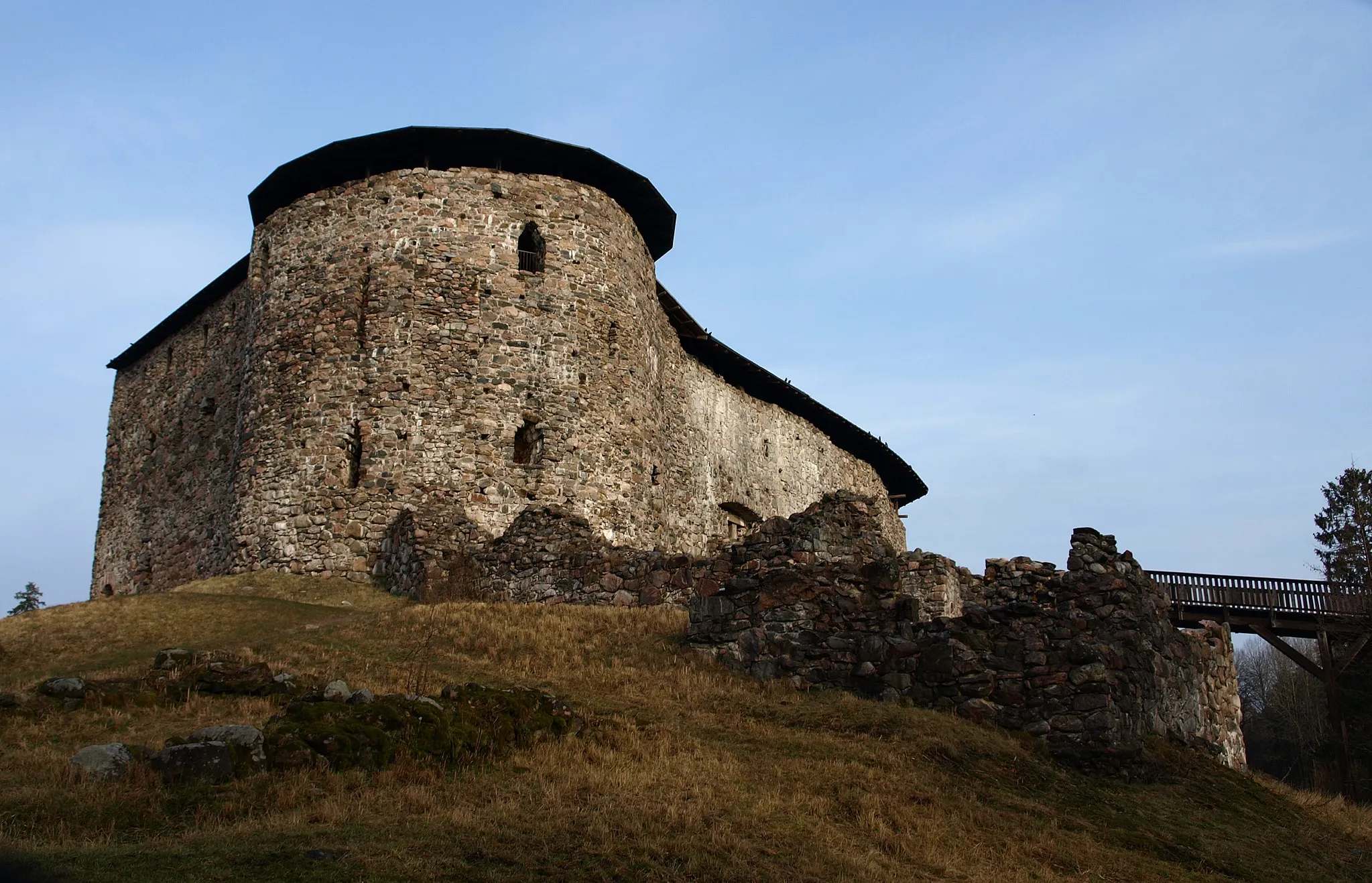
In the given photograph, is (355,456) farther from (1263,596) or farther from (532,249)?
(1263,596)

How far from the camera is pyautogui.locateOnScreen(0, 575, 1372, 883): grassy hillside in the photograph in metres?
7.19

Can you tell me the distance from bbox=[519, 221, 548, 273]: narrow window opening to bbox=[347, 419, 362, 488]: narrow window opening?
510cm

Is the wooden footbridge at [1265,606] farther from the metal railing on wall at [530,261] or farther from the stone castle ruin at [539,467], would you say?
the metal railing on wall at [530,261]

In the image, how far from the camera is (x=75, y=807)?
7578 millimetres

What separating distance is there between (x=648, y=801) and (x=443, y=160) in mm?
19134

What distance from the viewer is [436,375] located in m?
22.7

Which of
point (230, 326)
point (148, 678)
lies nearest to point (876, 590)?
point (148, 678)

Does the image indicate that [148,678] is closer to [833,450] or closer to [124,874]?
[124,874]

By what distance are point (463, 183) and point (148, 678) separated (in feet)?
49.2

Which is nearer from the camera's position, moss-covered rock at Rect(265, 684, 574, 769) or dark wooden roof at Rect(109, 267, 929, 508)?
moss-covered rock at Rect(265, 684, 574, 769)

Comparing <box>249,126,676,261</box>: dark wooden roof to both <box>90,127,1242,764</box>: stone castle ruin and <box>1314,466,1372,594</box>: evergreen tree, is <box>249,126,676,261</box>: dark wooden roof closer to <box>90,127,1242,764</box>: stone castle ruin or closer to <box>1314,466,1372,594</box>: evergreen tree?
<box>90,127,1242,764</box>: stone castle ruin

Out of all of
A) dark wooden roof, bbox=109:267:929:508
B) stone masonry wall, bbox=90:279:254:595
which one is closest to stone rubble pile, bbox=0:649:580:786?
stone masonry wall, bbox=90:279:254:595

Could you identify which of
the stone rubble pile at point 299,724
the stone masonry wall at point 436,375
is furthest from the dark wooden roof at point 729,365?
the stone rubble pile at point 299,724

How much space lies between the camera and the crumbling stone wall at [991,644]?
38.6 feet
